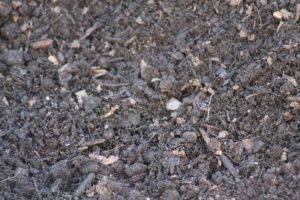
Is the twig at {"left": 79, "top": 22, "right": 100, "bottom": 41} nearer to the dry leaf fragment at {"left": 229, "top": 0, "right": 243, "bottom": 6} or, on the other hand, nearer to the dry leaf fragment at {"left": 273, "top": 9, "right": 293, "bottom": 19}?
the dry leaf fragment at {"left": 229, "top": 0, "right": 243, "bottom": 6}

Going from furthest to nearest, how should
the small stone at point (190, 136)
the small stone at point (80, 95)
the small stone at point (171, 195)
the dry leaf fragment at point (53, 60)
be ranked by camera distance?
the dry leaf fragment at point (53, 60) → the small stone at point (80, 95) → the small stone at point (190, 136) → the small stone at point (171, 195)

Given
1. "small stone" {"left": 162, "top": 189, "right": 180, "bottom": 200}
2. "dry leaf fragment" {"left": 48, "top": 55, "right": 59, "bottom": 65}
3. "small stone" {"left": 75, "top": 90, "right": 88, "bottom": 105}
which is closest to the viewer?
"small stone" {"left": 162, "top": 189, "right": 180, "bottom": 200}

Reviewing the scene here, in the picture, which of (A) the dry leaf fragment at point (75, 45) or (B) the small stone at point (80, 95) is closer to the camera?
(B) the small stone at point (80, 95)

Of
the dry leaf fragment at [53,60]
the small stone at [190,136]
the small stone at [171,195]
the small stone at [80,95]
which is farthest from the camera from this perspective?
the dry leaf fragment at [53,60]

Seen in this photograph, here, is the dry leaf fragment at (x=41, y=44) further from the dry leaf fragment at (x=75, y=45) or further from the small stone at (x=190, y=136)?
the small stone at (x=190, y=136)

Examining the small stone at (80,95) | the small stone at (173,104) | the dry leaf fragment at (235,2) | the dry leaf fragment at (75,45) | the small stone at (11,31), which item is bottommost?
the small stone at (173,104)

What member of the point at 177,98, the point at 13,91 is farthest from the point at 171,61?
the point at 13,91

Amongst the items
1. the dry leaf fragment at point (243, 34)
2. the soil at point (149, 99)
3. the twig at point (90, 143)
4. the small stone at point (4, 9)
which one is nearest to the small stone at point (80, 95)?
the soil at point (149, 99)

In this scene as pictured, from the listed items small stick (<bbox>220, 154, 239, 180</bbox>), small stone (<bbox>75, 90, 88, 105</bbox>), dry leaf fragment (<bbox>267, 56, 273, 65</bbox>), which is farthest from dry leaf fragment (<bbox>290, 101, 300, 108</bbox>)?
small stone (<bbox>75, 90, 88, 105</bbox>)
